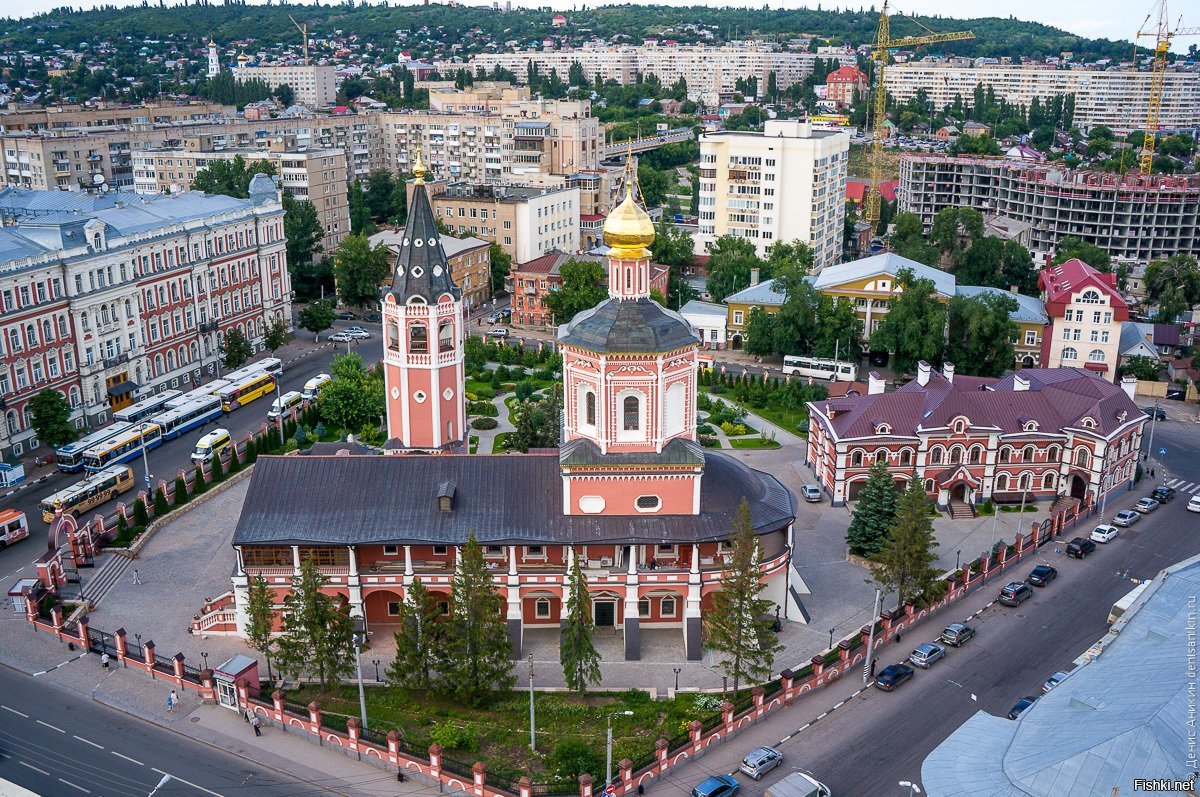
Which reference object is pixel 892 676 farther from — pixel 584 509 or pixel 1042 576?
pixel 584 509

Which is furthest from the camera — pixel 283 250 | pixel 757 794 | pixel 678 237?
pixel 678 237

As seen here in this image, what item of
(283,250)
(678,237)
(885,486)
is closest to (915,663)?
(885,486)

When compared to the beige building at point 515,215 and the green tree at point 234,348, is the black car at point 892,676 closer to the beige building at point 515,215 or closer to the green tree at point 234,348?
the green tree at point 234,348

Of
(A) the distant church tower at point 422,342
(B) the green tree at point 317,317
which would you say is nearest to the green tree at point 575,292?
(B) the green tree at point 317,317

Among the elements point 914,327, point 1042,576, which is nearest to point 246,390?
point 914,327

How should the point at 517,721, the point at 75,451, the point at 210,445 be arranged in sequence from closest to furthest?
the point at 517,721, the point at 75,451, the point at 210,445

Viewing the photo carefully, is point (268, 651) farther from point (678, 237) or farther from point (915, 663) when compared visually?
point (678, 237)
